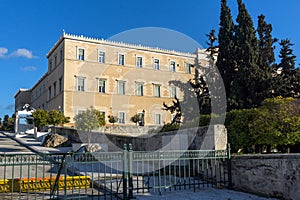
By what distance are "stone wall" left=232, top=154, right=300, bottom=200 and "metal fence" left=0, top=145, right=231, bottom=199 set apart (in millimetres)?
367

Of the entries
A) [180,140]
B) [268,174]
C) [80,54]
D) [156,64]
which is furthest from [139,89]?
[268,174]

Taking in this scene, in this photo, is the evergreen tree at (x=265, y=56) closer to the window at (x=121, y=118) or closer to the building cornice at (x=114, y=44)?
the building cornice at (x=114, y=44)

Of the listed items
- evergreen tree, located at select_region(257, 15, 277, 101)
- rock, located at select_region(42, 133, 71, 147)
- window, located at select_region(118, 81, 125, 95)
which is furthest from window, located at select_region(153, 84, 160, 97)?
evergreen tree, located at select_region(257, 15, 277, 101)

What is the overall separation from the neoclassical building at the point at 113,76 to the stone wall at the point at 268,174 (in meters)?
26.2

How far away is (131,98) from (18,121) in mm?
13102

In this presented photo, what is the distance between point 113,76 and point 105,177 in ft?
97.0

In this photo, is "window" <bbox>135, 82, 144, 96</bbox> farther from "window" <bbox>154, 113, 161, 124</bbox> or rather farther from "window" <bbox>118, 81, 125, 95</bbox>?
"window" <bbox>154, 113, 161, 124</bbox>

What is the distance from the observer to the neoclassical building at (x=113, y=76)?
34.7 meters

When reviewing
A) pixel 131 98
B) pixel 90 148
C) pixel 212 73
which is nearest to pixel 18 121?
pixel 131 98

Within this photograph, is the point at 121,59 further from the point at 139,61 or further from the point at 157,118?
the point at 157,118

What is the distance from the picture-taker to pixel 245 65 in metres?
14.5

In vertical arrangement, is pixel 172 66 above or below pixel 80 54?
below

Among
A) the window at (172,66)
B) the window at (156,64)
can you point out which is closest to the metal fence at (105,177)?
the window at (156,64)

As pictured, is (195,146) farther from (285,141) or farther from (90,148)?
(90,148)
